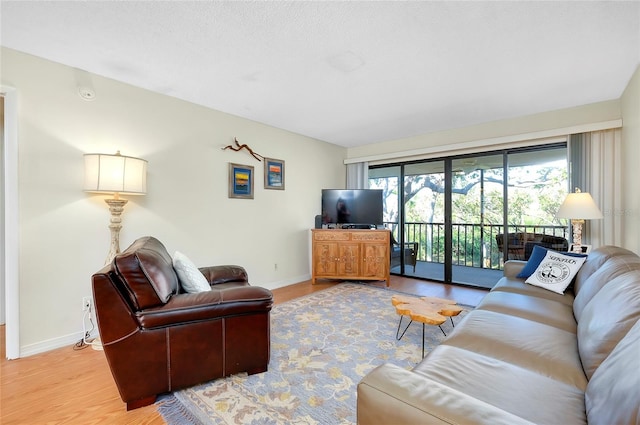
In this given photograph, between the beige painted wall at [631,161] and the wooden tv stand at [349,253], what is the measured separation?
2.49m

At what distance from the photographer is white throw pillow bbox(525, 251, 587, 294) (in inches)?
87.9

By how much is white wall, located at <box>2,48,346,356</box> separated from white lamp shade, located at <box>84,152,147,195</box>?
30 centimetres

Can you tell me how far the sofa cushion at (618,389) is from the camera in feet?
2.16

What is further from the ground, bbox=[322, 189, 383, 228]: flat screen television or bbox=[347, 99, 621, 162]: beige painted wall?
bbox=[347, 99, 621, 162]: beige painted wall

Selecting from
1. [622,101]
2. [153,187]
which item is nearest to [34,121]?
[153,187]

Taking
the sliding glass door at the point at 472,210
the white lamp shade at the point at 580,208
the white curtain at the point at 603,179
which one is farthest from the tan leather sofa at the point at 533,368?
the sliding glass door at the point at 472,210

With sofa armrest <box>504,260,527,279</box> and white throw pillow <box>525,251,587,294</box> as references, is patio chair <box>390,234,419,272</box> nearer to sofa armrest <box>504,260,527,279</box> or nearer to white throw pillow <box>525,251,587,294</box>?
sofa armrest <box>504,260,527,279</box>

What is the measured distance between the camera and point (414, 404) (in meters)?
0.73

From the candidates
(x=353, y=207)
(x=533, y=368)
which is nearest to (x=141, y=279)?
(x=533, y=368)

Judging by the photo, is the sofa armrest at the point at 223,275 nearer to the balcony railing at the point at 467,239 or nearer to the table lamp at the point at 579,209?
the balcony railing at the point at 467,239

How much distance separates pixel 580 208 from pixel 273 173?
352cm

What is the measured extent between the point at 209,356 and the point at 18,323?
1.70 m

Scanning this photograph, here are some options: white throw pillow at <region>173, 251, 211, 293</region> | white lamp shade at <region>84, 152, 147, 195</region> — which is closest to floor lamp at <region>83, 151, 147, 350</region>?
white lamp shade at <region>84, 152, 147, 195</region>

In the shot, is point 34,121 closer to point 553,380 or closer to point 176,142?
point 176,142
